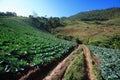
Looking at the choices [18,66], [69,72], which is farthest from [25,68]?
[69,72]

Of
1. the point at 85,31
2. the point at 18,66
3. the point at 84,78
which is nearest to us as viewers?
the point at 18,66

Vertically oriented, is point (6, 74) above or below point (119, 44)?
above

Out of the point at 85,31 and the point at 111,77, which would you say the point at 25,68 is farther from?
the point at 85,31

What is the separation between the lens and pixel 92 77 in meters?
24.5

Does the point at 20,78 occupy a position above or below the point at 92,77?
above

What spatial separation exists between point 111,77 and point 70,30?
11699 cm

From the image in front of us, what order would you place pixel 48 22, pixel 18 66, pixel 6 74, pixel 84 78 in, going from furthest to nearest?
pixel 48 22
pixel 84 78
pixel 18 66
pixel 6 74

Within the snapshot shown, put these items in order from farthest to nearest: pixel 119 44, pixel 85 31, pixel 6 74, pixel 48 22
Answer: pixel 48 22
pixel 85 31
pixel 119 44
pixel 6 74

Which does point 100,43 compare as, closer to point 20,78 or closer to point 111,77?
point 111,77

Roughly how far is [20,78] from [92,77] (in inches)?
365

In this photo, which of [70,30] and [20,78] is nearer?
[20,78]

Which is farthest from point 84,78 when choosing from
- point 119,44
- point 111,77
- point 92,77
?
point 119,44

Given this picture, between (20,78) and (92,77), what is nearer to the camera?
(20,78)

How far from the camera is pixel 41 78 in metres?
20.9
